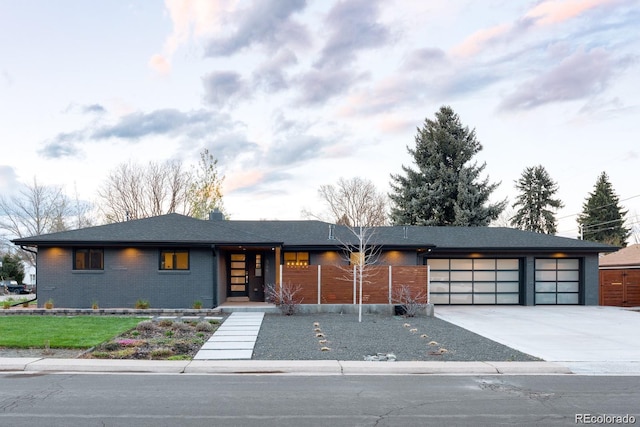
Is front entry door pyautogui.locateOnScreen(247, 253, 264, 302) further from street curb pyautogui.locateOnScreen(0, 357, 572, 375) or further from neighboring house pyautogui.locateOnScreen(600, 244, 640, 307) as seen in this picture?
neighboring house pyautogui.locateOnScreen(600, 244, 640, 307)

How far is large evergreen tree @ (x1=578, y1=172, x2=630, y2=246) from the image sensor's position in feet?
187

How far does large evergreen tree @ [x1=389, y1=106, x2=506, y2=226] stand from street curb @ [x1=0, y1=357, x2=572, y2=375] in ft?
109

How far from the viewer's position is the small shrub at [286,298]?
64.8 feet

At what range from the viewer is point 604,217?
2260 inches

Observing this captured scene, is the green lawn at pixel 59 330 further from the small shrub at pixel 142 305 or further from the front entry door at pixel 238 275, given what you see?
the front entry door at pixel 238 275

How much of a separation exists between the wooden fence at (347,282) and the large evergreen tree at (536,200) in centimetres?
3897

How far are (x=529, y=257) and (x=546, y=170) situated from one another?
114 feet

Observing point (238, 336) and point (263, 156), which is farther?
point (263, 156)

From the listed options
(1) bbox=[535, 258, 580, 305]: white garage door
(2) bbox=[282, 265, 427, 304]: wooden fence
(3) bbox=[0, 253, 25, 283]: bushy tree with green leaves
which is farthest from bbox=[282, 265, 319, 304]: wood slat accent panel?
(3) bbox=[0, 253, 25, 283]: bushy tree with green leaves

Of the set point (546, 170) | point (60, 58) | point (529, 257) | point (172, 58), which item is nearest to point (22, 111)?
point (60, 58)

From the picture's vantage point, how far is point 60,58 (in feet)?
66.8

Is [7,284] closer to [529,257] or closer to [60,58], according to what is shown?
[60,58]

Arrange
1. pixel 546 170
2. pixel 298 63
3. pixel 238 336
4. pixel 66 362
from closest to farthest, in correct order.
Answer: pixel 66 362
pixel 238 336
pixel 298 63
pixel 546 170

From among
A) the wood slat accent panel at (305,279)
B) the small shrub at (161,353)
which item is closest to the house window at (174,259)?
the wood slat accent panel at (305,279)
